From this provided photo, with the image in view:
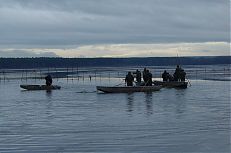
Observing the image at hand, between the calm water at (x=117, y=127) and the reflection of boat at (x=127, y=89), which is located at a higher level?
the reflection of boat at (x=127, y=89)

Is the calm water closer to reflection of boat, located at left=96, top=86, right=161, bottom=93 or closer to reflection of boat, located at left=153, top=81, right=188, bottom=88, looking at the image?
reflection of boat, located at left=96, top=86, right=161, bottom=93

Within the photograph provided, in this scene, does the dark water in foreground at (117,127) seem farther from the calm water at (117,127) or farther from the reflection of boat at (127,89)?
the reflection of boat at (127,89)

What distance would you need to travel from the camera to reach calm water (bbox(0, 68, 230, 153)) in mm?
14391

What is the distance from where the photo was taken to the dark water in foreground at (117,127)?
47.2ft

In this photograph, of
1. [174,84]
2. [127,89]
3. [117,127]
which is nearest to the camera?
[117,127]

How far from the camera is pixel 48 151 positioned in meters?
13.8

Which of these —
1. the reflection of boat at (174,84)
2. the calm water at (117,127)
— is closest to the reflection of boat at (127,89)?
the reflection of boat at (174,84)

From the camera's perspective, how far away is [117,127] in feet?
59.2

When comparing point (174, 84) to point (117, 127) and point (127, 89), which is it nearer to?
point (127, 89)

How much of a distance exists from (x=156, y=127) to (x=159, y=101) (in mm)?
→ 11368

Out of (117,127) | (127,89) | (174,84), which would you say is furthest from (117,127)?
(174,84)

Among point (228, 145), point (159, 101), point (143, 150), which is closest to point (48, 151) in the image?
point (143, 150)

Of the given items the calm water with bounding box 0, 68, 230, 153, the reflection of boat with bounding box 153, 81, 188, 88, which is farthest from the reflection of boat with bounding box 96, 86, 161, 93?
the calm water with bounding box 0, 68, 230, 153

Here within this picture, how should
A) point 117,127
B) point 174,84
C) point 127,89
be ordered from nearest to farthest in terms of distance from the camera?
1. point 117,127
2. point 127,89
3. point 174,84
